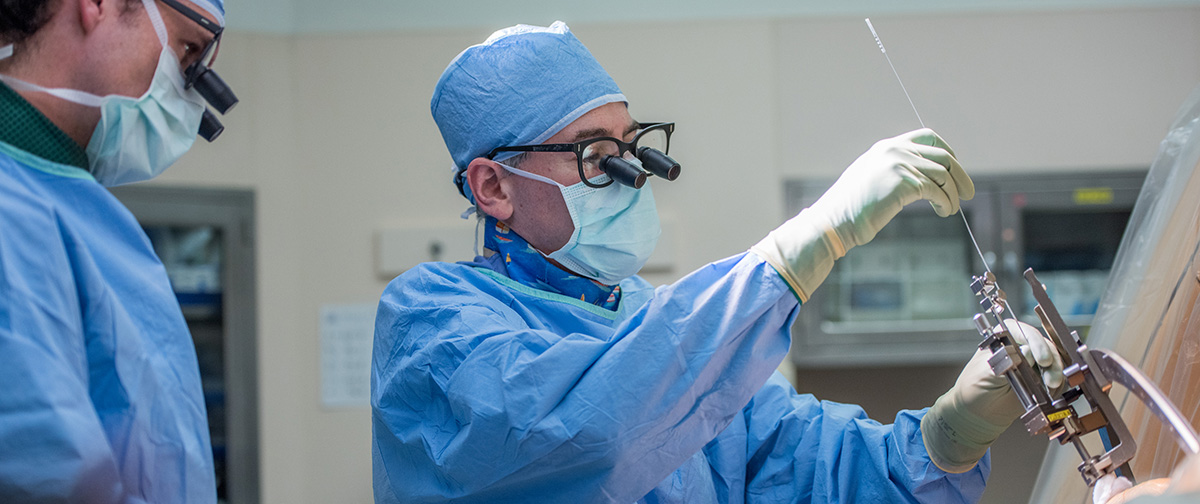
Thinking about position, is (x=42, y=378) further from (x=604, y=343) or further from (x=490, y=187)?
(x=490, y=187)

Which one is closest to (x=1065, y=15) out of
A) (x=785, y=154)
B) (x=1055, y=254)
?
(x=1055, y=254)

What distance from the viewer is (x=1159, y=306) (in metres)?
1.02

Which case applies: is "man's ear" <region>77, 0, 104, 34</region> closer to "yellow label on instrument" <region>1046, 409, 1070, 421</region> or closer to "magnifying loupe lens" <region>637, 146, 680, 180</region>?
"magnifying loupe lens" <region>637, 146, 680, 180</region>

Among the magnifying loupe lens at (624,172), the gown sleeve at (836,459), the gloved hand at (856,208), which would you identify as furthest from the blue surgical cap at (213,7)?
the gown sleeve at (836,459)

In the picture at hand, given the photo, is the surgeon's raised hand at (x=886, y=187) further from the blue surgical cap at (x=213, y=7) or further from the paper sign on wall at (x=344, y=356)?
the paper sign on wall at (x=344, y=356)

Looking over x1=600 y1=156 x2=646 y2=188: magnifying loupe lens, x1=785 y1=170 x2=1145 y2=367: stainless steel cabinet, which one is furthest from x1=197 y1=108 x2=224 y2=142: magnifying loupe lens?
x1=785 y1=170 x2=1145 y2=367: stainless steel cabinet

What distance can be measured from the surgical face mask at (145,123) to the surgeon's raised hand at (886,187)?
68cm

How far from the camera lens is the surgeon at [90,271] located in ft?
2.06

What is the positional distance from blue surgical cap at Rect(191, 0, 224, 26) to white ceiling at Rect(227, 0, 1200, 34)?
183cm

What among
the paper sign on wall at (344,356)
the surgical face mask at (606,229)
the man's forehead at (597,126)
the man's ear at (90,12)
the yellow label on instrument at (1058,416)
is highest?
the man's ear at (90,12)

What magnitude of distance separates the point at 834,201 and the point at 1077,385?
307mm

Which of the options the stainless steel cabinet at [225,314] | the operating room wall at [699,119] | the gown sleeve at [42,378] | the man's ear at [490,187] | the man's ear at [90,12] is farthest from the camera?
the operating room wall at [699,119]

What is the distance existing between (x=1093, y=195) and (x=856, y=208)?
2156mm

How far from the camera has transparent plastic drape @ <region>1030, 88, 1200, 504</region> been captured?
98 centimetres
